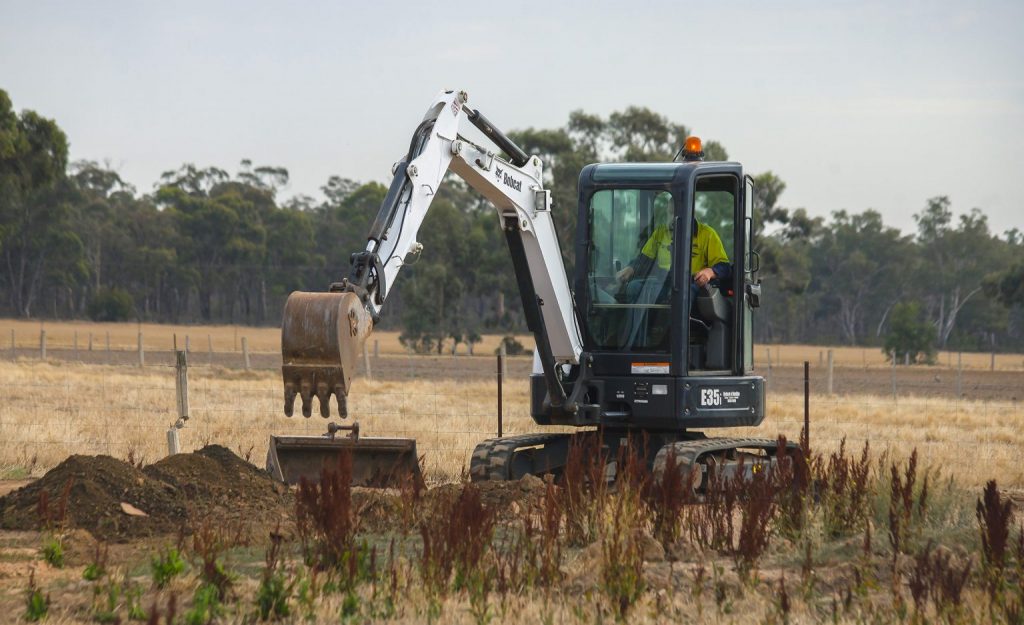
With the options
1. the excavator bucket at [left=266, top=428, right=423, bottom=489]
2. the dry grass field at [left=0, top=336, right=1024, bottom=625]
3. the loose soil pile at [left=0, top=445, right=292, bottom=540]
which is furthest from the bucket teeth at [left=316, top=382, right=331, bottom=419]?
the excavator bucket at [left=266, top=428, right=423, bottom=489]

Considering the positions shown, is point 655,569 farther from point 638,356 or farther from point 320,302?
point 638,356

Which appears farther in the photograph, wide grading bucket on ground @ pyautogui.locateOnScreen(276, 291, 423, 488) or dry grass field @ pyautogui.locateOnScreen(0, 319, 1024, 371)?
dry grass field @ pyautogui.locateOnScreen(0, 319, 1024, 371)

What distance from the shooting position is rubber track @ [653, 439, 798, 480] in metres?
11.2

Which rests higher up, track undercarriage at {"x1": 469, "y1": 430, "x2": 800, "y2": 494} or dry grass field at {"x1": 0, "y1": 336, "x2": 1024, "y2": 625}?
track undercarriage at {"x1": 469, "y1": 430, "x2": 800, "y2": 494}

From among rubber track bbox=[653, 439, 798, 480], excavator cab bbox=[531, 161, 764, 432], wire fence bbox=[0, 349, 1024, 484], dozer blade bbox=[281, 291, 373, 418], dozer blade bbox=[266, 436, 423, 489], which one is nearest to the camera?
dozer blade bbox=[281, 291, 373, 418]

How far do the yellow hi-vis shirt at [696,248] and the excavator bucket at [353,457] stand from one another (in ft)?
8.64

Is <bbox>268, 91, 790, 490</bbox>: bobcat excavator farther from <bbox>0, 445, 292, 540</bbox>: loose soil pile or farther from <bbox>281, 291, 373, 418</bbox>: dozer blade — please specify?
<bbox>281, 291, 373, 418</bbox>: dozer blade

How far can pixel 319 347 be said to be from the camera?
29.2ft

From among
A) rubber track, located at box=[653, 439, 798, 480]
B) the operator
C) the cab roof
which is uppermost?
the cab roof

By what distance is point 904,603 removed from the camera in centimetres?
737

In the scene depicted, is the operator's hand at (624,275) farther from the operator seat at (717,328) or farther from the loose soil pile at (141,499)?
the loose soil pile at (141,499)

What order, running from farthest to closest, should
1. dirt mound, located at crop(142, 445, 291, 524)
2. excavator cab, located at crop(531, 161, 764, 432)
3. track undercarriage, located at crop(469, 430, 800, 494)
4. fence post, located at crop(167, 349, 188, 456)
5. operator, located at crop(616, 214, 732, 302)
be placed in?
1. fence post, located at crop(167, 349, 188, 456)
2. operator, located at crop(616, 214, 732, 302)
3. excavator cab, located at crop(531, 161, 764, 432)
4. track undercarriage, located at crop(469, 430, 800, 494)
5. dirt mound, located at crop(142, 445, 291, 524)

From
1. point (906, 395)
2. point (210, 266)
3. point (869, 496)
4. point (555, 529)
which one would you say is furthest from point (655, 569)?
point (210, 266)

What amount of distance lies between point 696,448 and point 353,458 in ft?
9.96
